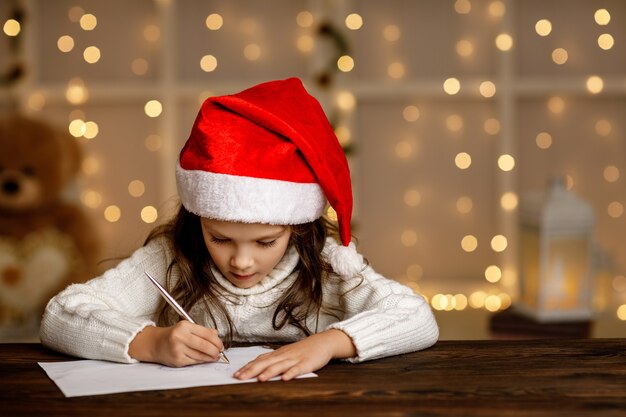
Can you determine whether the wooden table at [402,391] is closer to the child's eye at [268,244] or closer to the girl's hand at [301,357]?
the girl's hand at [301,357]

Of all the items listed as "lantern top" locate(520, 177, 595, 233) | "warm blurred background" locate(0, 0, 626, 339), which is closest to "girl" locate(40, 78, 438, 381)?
"lantern top" locate(520, 177, 595, 233)

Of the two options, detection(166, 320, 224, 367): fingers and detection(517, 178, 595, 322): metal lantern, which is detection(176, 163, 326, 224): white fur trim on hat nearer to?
detection(166, 320, 224, 367): fingers

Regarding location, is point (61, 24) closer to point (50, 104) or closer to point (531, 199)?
Result: point (50, 104)

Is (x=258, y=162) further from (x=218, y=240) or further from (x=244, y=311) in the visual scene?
(x=244, y=311)

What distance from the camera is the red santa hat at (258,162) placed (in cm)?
122

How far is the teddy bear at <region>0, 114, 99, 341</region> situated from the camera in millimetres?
2885

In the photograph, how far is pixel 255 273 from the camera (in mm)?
1366

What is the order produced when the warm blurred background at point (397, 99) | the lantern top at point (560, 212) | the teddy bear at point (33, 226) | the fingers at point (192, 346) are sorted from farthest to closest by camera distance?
1. the warm blurred background at point (397, 99)
2. the teddy bear at point (33, 226)
3. the lantern top at point (560, 212)
4. the fingers at point (192, 346)

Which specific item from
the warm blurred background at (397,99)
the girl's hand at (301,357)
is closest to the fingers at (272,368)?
the girl's hand at (301,357)

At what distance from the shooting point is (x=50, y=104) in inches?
133

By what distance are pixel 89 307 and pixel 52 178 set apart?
1739 mm

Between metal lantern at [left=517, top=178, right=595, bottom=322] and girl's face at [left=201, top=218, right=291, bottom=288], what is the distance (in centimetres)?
166

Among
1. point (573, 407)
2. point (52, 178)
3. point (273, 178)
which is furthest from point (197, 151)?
point (52, 178)

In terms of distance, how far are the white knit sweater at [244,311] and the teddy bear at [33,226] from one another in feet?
5.04
